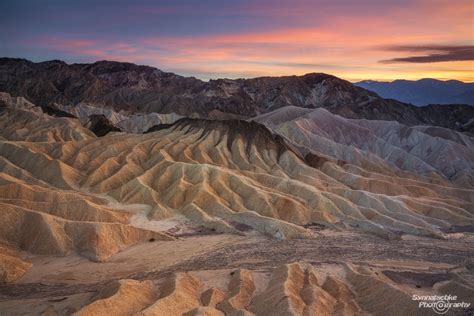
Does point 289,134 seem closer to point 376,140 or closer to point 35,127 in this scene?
point 376,140

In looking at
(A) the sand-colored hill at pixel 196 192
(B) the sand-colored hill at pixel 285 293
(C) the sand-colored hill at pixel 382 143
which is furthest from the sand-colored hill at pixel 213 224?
(C) the sand-colored hill at pixel 382 143

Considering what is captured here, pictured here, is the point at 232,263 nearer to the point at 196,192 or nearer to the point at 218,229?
the point at 218,229

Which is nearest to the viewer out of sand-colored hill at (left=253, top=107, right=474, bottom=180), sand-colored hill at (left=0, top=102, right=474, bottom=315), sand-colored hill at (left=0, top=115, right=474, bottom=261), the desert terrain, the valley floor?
the desert terrain

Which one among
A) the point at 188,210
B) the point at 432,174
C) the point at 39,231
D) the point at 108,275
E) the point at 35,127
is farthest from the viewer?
the point at 35,127

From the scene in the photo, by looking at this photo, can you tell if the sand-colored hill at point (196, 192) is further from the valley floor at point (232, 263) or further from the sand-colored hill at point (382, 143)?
the sand-colored hill at point (382, 143)

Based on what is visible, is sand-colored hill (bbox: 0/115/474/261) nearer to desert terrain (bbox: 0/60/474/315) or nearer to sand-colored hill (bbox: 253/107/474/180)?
desert terrain (bbox: 0/60/474/315)

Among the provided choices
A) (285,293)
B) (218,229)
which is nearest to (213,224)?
(218,229)

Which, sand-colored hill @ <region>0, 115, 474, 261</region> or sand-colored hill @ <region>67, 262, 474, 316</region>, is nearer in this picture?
sand-colored hill @ <region>67, 262, 474, 316</region>

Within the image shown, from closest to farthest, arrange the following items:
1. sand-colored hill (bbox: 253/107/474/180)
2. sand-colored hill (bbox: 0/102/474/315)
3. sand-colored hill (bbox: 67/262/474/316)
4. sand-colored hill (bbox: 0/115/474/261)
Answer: sand-colored hill (bbox: 67/262/474/316) → sand-colored hill (bbox: 0/102/474/315) → sand-colored hill (bbox: 0/115/474/261) → sand-colored hill (bbox: 253/107/474/180)

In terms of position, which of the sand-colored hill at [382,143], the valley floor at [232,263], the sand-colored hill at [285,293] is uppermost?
the sand-colored hill at [382,143]

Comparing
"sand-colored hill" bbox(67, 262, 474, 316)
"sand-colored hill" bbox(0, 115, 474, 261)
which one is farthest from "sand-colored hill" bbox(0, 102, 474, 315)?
"sand-colored hill" bbox(0, 115, 474, 261)

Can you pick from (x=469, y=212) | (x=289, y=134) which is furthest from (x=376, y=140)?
(x=469, y=212)
